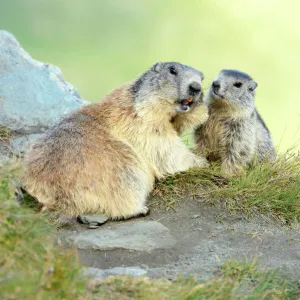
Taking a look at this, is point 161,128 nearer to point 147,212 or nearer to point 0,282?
point 147,212

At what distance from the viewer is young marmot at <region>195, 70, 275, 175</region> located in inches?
371

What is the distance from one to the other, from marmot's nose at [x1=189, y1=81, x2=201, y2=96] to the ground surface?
61.7 inches

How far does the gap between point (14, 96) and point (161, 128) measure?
3989 millimetres

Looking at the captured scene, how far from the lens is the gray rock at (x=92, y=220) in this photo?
8.37 metres

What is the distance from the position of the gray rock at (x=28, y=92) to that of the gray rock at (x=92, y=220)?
364 cm

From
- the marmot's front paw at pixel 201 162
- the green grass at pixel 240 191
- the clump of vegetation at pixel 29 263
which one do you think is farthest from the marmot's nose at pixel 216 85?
the clump of vegetation at pixel 29 263

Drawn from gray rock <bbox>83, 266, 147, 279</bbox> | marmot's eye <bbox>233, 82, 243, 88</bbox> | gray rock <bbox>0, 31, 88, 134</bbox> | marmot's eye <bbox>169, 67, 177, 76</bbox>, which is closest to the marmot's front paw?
marmot's eye <bbox>233, 82, 243, 88</bbox>

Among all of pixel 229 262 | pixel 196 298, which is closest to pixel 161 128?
pixel 229 262

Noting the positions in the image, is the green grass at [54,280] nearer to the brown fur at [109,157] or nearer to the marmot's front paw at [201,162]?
the brown fur at [109,157]

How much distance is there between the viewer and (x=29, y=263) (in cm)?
525

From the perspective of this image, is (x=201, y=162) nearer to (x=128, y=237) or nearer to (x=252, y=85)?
(x=252, y=85)

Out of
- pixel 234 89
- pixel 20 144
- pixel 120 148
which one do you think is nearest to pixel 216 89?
pixel 234 89

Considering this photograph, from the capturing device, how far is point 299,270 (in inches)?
286

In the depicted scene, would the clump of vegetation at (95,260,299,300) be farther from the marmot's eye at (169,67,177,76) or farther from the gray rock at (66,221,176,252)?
the marmot's eye at (169,67,177,76)
